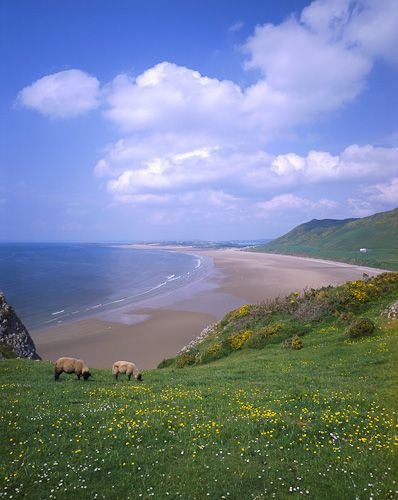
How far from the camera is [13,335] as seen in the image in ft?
102

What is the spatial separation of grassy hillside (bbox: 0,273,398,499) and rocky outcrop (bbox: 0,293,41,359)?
11910 millimetres

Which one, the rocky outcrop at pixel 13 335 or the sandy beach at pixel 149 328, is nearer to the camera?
the rocky outcrop at pixel 13 335

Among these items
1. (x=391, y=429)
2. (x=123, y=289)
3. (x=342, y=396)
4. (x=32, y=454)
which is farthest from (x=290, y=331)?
(x=123, y=289)

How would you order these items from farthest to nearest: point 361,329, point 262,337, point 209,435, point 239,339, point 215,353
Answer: point 239,339 → point 215,353 → point 262,337 → point 361,329 → point 209,435

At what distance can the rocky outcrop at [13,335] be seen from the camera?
99.0 ft

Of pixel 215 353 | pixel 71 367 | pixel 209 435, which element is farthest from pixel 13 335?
pixel 209 435

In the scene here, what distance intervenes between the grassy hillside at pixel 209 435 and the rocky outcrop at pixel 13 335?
469 inches

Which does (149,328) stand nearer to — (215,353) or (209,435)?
(215,353)

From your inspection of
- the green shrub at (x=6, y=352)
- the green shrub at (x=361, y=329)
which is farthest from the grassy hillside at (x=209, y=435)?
the green shrub at (x=6, y=352)

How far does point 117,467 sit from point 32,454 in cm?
248

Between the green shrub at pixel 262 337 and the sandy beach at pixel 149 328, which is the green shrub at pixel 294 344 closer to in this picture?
the green shrub at pixel 262 337

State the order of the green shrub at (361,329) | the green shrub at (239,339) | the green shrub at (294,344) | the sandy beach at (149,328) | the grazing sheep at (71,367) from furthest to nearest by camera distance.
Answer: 1. the sandy beach at (149,328)
2. the green shrub at (239,339)
3. the green shrub at (294,344)
4. the green shrub at (361,329)
5. the grazing sheep at (71,367)

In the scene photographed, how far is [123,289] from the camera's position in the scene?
284 ft

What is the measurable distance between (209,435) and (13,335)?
28233mm
